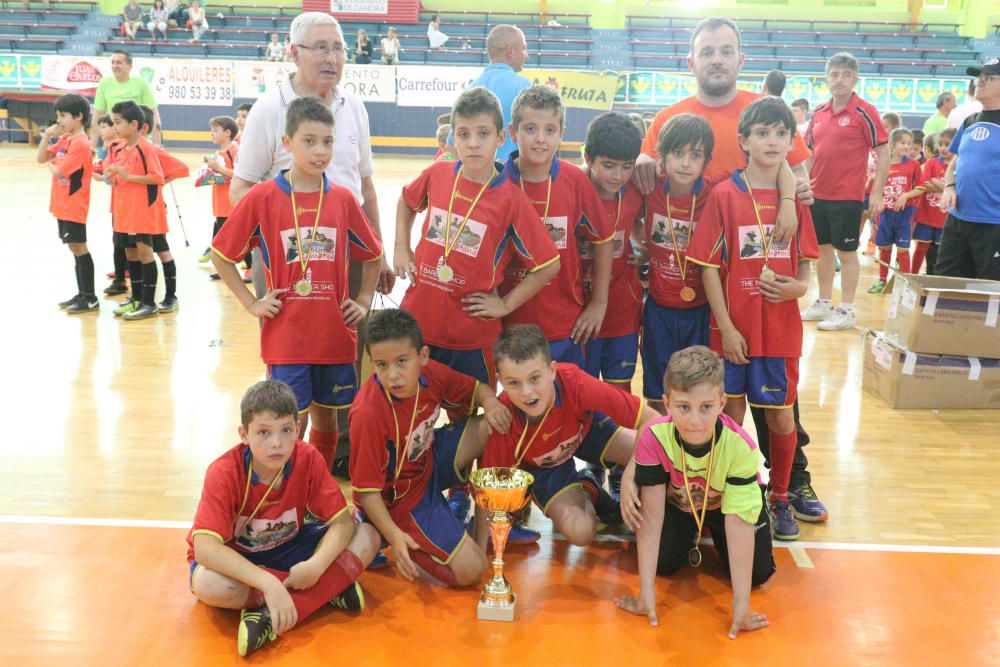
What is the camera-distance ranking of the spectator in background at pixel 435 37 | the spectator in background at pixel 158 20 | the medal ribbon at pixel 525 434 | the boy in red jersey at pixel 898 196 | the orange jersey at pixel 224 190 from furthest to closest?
the spectator in background at pixel 435 37
the spectator in background at pixel 158 20
the boy in red jersey at pixel 898 196
the orange jersey at pixel 224 190
the medal ribbon at pixel 525 434

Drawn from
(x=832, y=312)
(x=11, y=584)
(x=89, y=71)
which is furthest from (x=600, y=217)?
(x=89, y=71)

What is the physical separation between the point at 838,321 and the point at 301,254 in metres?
4.74

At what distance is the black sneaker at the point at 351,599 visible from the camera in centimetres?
273

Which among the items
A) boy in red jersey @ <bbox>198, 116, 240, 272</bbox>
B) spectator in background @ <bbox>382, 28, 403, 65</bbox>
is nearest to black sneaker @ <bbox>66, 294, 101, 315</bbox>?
boy in red jersey @ <bbox>198, 116, 240, 272</bbox>

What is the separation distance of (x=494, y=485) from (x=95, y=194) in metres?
12.3

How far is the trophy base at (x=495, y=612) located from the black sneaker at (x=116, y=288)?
213 inches

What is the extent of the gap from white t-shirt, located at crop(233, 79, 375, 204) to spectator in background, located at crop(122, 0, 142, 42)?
19.0 meters

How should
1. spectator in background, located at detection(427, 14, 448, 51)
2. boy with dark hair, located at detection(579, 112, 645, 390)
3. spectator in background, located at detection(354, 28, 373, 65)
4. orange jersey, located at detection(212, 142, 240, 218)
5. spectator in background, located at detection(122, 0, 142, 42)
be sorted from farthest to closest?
spectator in background, located at detection(427, 14, 448, 51) → spectator in background, located at detection(122, 0, 142, 42) → spectator in background, located at detection(354, 28, 373, 65) → orange jersey, located at detection(212, 142, 240, 218) → boy with dark hair, located at detection(579, 112, 645, 390)

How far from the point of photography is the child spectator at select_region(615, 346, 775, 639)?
8.61 ft

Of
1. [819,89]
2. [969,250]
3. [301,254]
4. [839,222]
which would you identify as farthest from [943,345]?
[819,89]

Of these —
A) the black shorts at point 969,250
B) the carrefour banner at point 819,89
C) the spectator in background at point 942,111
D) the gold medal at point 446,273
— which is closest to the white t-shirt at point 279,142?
the gold medal at point 446,273

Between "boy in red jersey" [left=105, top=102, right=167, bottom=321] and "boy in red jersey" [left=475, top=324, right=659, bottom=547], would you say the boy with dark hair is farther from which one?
"boy in red jersey" [left=105, top=102, right=167, bottom=321]

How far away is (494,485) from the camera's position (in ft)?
8.75

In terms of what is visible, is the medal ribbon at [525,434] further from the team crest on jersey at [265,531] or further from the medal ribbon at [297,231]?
the medal ribbon at [297,231]
